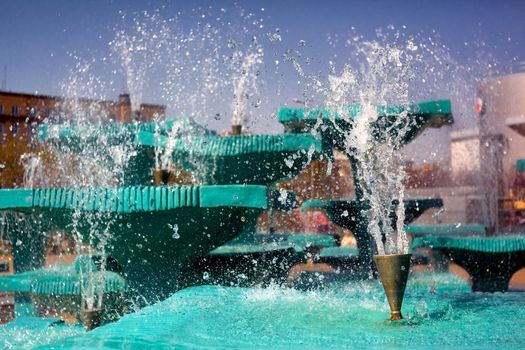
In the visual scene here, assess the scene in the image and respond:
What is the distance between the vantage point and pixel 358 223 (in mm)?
9594

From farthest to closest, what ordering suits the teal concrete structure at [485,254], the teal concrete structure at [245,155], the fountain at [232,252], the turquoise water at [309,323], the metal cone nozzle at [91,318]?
the teal concrete structure at [485,254]
the teal concrete structure at [245,155]
the metal cone nozzle at [91,318]
the fountain at [232,252]
the turquoise water at [309,323]

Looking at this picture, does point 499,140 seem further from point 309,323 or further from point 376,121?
point 309,323

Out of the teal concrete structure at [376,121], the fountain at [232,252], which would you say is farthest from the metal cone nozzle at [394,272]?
the teal concrete structure at [376,121]

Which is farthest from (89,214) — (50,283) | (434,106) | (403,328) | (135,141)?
(434,106)

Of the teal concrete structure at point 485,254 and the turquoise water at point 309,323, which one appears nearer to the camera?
the turquoise water at point 309,323

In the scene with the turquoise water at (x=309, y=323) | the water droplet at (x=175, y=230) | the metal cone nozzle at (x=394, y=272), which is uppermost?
the water droplet at (x=175, y=230)

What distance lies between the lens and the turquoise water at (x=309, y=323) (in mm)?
3459

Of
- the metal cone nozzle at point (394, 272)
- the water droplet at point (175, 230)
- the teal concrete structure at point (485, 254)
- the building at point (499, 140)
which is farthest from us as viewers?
the building at point (499, 140)

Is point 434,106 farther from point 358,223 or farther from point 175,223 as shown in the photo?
point 175,223

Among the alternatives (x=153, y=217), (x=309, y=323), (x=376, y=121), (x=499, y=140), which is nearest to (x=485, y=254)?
(x=376, y=121)

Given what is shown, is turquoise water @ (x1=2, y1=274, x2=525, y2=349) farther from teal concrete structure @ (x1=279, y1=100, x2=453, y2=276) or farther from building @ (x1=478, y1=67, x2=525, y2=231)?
building @ (x1=478, y1=67, x2=525, y2=231)

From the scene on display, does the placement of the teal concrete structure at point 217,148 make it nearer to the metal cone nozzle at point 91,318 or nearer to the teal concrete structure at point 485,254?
the teal concrete structure at point 485,254

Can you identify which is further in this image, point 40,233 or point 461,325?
point 40,233

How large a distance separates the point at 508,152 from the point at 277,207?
32097mm
